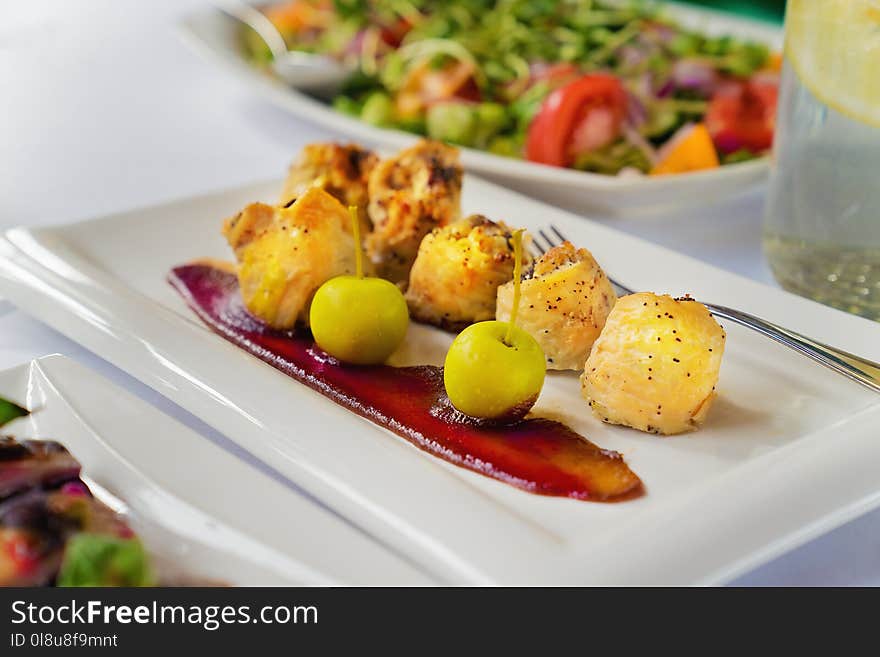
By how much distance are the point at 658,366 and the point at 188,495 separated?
1.95 ft

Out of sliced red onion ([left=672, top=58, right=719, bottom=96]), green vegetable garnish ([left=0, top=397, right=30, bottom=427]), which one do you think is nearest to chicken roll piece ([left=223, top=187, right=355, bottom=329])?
green vegetable garnish ([left=0, top=397, right=30, bottom=427])

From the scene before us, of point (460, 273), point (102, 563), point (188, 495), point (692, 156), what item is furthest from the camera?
point (692, 156)

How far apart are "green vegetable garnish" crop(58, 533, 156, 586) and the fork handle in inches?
35.5

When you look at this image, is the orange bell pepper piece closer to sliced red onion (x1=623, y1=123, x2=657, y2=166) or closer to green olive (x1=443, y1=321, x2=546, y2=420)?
sliced red onion (x1=623, y1=123, x2=657, y2=166)

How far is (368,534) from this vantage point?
1199 mm

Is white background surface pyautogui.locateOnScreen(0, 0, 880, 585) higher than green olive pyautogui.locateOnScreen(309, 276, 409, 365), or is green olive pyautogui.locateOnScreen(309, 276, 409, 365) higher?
green olive pyautogui.locateOnScreen(309, 276, 409, 365)

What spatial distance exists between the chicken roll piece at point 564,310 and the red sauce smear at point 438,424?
0.48 ft

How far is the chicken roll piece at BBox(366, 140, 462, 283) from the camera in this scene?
186cm

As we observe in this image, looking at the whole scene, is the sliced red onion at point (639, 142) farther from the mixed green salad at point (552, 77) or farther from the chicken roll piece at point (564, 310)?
the chicken roll piece at point (564, 310)

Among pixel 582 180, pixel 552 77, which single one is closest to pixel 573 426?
pixel 582 180

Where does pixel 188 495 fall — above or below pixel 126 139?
above

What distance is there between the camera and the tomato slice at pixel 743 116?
2695 mm

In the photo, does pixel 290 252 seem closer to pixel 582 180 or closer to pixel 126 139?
pixel 582 180

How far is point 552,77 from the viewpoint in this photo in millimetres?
2990
